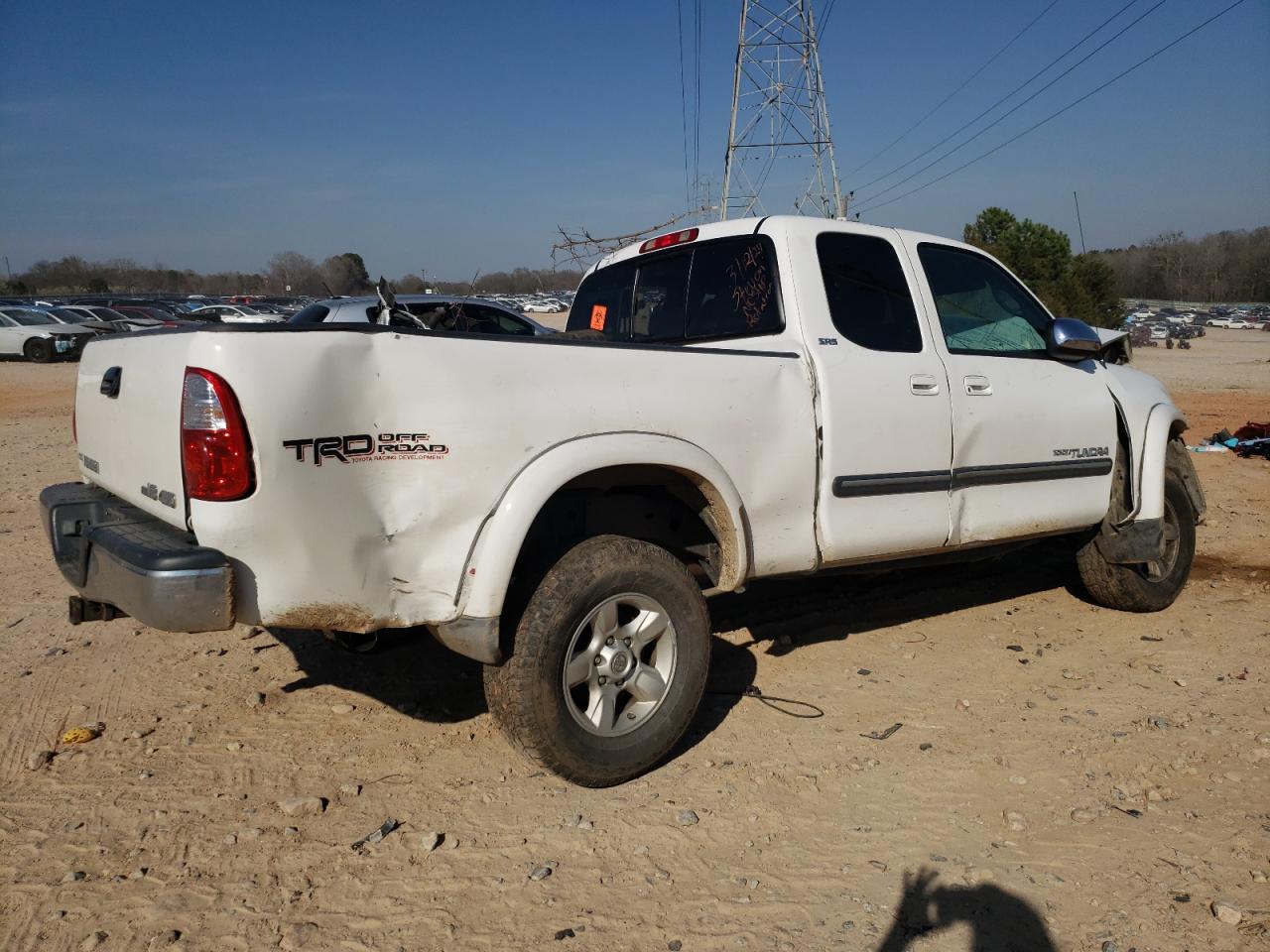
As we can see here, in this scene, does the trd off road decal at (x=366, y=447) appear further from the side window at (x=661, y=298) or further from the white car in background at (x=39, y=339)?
the white car in background at (x=39, y=339)

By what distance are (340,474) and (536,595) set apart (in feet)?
2.52

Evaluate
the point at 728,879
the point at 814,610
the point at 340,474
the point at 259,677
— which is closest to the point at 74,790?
the point at 259,677

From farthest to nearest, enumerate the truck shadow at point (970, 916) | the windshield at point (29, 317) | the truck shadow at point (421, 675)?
the windshield at point (29, 317), the truck shadow at point (421, 675), the truck shadow at point (970, 916)

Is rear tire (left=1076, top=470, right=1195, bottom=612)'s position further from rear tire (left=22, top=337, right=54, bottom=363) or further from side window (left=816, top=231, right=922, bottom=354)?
rear tire (left=22, top=337, right=54, bottom=363)

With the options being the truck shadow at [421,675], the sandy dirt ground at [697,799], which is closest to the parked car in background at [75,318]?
the sandy dirt ground at [697,799]

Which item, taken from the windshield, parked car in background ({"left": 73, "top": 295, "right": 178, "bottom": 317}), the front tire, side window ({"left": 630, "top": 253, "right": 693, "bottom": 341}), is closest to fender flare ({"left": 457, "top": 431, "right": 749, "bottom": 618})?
the front tire

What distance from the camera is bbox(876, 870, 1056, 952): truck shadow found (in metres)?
2.51

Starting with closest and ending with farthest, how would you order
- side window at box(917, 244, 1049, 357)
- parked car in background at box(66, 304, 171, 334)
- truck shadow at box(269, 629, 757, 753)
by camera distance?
truck shadow at box(269, 629, 757, 753)
side window at box(917, 244, 1049, 357)
parked car in background at box(66, 304, 171, 334)

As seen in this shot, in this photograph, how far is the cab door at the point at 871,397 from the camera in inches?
150

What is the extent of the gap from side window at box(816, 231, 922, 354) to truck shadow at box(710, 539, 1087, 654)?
1.23 meters

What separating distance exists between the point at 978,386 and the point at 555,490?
90.0 inches

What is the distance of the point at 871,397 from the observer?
3912 mm

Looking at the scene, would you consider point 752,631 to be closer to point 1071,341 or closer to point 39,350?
point 1071,341

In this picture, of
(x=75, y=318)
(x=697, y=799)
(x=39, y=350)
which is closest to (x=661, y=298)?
(x=697, y=799)
